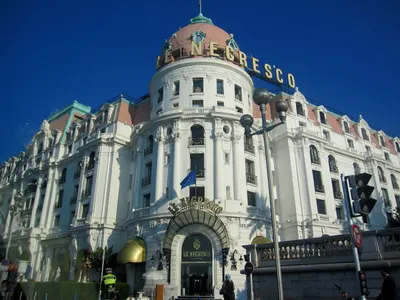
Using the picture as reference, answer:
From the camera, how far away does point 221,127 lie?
3338 cm

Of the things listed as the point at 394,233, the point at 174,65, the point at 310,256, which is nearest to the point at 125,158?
the point at 174,65

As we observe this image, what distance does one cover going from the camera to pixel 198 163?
32438 mm

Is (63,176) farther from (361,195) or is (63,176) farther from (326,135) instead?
(361,195)

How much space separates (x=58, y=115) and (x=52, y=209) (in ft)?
63.7

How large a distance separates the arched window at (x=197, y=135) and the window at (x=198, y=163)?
1.27 meters

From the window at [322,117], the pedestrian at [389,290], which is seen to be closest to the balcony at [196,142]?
the window at [322,117]

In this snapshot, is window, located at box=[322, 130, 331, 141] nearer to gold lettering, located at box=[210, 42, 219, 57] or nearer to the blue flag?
gold lettering, located at box=[210, 42, 219, 57]

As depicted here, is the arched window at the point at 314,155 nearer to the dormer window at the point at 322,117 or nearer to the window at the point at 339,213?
the window at the point at 339,213


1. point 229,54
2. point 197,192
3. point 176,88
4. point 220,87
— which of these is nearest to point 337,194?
point 197,192

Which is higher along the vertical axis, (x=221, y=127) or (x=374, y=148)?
(x=374, y=148)

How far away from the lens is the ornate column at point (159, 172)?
31.5 metres

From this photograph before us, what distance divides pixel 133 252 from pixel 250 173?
14177 mm

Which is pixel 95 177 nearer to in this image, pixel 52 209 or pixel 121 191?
pixel 121 191

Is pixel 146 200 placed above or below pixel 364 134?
below
